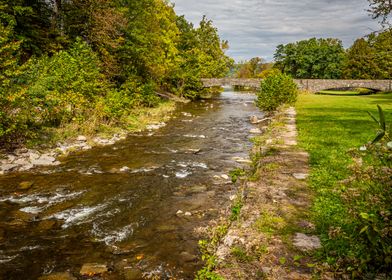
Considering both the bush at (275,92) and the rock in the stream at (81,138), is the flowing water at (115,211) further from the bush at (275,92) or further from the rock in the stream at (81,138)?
the bush at (275,92)

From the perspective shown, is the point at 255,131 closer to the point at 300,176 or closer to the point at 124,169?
the point at 124,169

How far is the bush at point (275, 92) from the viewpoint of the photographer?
2592 centimetres

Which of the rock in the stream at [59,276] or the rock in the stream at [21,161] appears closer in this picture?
the rock in the stream at [59,276]

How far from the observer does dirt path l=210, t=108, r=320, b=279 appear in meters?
4.65

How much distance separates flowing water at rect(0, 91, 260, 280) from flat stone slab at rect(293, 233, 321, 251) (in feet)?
5.88

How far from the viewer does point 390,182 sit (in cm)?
364

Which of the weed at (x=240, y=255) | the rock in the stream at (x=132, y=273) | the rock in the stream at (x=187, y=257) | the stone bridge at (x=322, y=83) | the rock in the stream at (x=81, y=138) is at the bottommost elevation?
the rock in the stream at (x=132, y=273)


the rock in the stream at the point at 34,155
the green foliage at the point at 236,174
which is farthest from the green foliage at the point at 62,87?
the green foliage at the point at 236,174

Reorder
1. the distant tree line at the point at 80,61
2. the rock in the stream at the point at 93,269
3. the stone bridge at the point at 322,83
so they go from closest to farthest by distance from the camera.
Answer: the rock in the stream at the point at 93,269 → the distant tree line at the point at 80,61 → the stone bridge at the point at 322,83

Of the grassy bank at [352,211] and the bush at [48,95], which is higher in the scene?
the bush at [48,95]

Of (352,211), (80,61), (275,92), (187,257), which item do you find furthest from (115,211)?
(275,92)

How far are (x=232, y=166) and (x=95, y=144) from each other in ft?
23.7

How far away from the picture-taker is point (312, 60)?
256 ft

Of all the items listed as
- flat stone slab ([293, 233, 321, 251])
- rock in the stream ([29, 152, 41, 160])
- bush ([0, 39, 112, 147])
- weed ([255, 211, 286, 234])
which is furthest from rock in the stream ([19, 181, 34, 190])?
flat stone slab ([293, 233, 321, 251])
